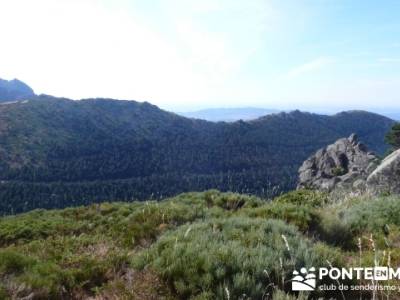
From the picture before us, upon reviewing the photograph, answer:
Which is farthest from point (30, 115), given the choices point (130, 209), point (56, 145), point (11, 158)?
point (130, 209)

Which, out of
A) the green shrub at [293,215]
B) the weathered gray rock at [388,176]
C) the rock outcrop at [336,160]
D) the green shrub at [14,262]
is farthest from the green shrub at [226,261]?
the rock outcrop at [336,160]

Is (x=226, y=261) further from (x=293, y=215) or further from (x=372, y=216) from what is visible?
(x=372, y=216)

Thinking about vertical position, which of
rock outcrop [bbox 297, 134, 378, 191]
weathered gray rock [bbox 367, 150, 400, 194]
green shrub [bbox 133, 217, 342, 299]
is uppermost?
green shrub [bbox 133, 217, 342, 299]

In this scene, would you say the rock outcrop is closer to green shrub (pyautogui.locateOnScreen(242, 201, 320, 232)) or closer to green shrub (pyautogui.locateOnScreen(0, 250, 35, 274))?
green shrub (pyautogui.locateOnScreen(242, 201, 320, 232))

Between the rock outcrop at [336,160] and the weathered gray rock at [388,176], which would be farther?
the rock outcrop at [336,160]

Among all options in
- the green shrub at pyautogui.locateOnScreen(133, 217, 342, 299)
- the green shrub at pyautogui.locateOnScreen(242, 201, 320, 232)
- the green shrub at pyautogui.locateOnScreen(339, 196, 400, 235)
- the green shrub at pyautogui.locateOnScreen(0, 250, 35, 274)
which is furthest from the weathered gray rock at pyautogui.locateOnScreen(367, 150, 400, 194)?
the green shrub at pyautogui.locateOnScreen(0, 250, 35, 274)

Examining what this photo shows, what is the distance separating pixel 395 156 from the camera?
1952 centimetres

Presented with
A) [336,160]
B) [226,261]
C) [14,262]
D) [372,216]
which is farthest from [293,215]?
[336,160]

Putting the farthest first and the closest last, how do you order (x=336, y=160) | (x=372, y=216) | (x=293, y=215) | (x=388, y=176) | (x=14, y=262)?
1. (x=336, y=160)
2. (x=388, y=176)
3. (x=372, y=216)
4. (x=293, y=215)
5. (x=14, y=262)

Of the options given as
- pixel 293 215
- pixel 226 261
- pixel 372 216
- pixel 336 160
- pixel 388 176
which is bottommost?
pixel 336 160

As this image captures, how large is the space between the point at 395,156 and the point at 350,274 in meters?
15.4

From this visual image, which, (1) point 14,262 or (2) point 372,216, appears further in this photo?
(2) point 372,216

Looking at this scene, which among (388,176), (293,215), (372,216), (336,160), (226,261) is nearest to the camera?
(226,261)

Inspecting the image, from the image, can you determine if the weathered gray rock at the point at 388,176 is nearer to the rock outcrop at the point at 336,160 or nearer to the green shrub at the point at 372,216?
the green shrub at the point at 372,216
